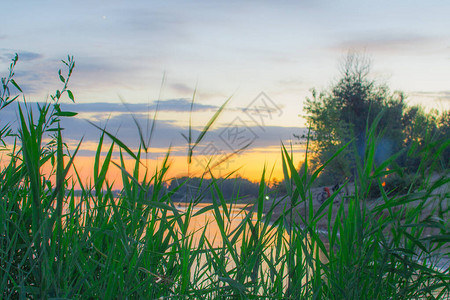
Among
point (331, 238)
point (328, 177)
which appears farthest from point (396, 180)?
Answer: point (331, 238)

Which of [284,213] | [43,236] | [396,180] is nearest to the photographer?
[43,236]

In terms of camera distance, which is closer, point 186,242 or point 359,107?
point 186,242

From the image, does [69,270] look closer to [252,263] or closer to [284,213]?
[252,263]

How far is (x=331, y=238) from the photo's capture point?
1.84 meters

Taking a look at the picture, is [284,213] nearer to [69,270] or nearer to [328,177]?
[69,270]

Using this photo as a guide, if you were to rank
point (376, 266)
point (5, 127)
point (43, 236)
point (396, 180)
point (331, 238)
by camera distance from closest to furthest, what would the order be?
point (43, 236)
point (376, 266)
point (331, 238)
point (5, 127)
point (396, 180)

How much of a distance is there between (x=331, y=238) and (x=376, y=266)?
21cm

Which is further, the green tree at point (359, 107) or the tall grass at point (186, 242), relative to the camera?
the green tree at point (359, 107)

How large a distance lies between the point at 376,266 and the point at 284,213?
0.47 meters

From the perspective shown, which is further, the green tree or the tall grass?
the green tree

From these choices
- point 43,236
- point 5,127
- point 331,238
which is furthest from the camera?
point 5,127

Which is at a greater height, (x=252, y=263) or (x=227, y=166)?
(x=227, y=166)

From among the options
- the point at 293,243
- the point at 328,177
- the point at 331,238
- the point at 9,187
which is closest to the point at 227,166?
the point at 293,243

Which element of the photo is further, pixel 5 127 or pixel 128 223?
pixel 5 127
